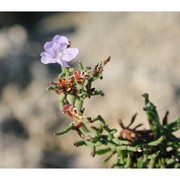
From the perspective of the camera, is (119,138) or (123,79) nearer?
(119,138)

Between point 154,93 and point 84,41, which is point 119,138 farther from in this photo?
point 84,41

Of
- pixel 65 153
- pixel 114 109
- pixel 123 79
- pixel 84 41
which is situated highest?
pixel 84 41

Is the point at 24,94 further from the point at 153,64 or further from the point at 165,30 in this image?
the point at 165,30

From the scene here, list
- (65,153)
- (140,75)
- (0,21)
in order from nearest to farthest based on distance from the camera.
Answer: (65,153) < (140,75) < (0,21)

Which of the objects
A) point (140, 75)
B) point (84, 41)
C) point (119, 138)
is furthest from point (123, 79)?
point (119, 138)

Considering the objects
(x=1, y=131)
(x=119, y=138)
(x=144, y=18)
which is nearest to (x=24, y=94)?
(x=1, y=131)

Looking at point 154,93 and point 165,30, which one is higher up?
point 165,30

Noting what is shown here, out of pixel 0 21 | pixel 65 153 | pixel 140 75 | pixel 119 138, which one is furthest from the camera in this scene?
pixel 0 21
